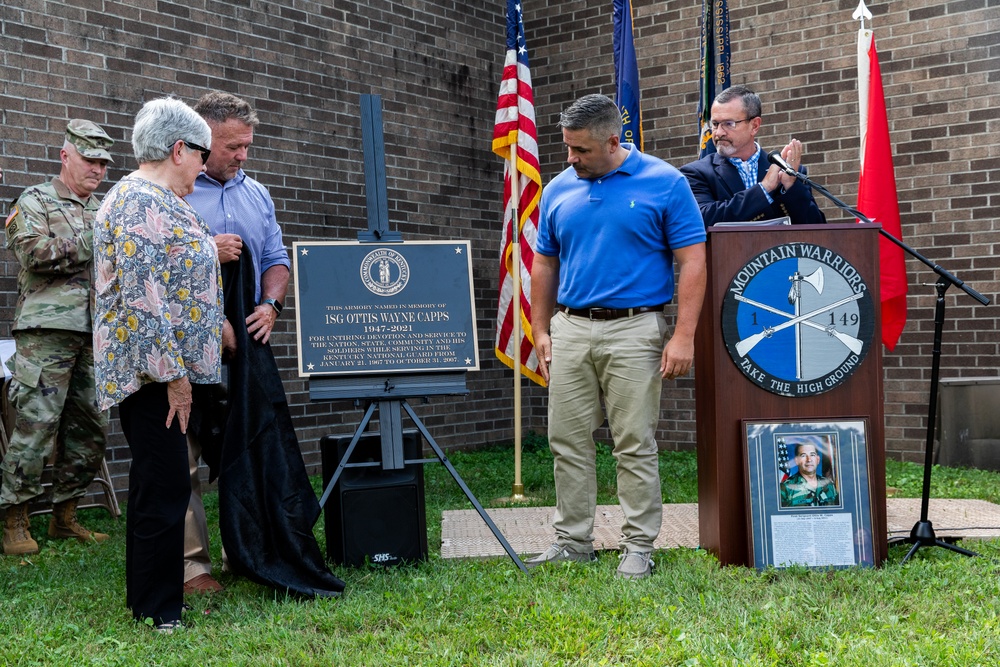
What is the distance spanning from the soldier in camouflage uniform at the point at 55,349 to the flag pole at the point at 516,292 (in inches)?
102

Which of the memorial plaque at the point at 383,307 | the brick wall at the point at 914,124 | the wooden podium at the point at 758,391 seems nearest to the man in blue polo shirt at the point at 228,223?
the memorial plaque at the point at 383,307

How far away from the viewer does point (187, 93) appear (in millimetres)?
7199

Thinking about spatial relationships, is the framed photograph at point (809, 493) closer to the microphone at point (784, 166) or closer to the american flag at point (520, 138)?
the microphone at point (784, 166)

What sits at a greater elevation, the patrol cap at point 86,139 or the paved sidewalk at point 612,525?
the patrol cap at point 86,139

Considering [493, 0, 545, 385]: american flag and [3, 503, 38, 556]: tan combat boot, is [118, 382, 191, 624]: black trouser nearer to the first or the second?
[3, 503, 38, 556]: tan combat boot

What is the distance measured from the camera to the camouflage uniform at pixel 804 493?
4.29m

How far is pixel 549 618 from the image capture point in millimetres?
3555

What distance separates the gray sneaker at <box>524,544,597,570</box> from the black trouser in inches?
62.3

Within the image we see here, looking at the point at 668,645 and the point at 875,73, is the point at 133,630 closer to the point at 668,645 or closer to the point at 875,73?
the point at 668,645

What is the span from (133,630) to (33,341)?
2271 millimetres

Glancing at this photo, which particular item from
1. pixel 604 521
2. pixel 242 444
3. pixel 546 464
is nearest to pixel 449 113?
pixel 546 464

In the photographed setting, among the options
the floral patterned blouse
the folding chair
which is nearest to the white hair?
the floral patterned blouse

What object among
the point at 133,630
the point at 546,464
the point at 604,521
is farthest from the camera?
the point at 546,464

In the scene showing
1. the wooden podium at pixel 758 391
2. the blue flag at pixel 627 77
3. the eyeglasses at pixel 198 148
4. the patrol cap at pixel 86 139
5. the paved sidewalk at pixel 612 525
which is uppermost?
the blue flag at pixel 627 77
